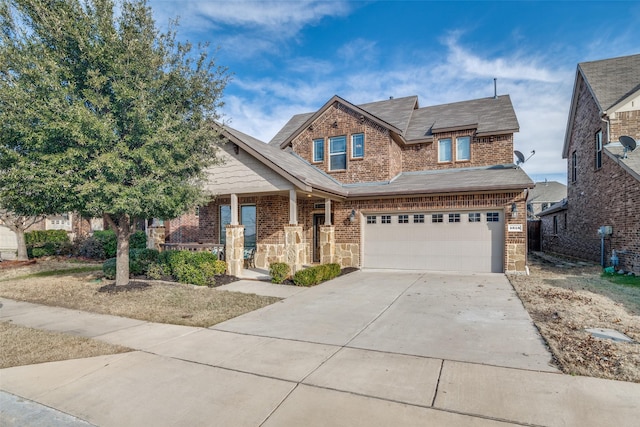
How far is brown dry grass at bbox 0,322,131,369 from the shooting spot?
461 cm

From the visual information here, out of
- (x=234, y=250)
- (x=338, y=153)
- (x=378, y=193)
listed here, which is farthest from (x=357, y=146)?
(x=234, y=250)

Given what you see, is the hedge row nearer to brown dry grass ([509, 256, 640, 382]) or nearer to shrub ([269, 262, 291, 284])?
shrub ([269, 262, 291, 284])

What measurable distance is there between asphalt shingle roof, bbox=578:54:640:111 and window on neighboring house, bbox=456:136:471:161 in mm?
5165

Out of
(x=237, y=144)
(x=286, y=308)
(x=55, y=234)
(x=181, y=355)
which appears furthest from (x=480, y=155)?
(x=55, y=234)

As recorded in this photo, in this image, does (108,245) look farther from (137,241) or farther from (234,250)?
(234,250)

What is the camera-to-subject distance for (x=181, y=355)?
15.4 feet

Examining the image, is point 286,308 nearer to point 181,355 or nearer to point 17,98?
point 181,355

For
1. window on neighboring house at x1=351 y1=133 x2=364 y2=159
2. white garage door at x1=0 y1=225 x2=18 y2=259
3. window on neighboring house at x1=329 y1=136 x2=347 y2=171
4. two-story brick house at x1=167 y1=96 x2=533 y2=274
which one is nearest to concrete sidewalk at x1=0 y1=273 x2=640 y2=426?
two-story brick house at x1=167 y1=96 x2=533 y2=274

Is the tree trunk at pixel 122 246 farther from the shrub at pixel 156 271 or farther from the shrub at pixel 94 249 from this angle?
the shrub at pixel 94 249

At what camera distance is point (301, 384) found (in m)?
3.78

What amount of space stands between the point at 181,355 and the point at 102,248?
14.9 meters

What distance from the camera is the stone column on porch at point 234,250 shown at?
37.1ft

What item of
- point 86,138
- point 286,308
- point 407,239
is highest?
point 86,138

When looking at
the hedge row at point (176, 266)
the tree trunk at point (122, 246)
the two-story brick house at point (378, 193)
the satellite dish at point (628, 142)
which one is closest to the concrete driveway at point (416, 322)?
the two-story brick house at point (378, 193)
